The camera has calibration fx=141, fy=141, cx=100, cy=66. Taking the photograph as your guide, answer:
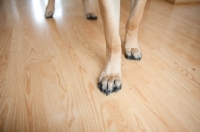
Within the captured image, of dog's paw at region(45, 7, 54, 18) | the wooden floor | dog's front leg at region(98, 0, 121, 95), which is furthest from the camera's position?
dog's paw at region(45, 7, 54, 18)

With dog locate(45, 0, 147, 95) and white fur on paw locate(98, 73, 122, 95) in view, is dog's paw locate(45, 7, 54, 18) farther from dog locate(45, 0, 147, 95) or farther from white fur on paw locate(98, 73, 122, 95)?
white fur on paw locate(98, 73, 122, 95)

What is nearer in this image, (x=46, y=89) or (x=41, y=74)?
(x=46, y=89)

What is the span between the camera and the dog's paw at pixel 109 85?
726mm

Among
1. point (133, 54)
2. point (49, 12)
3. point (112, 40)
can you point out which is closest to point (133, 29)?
point (133, 54)

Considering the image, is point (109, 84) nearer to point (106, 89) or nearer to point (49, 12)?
point (106, 89)

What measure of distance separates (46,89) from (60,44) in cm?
52

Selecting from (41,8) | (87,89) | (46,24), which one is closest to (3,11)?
(41,8)

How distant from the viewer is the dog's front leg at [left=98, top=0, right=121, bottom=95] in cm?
71

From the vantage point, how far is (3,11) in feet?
6.30

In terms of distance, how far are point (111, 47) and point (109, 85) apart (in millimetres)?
208

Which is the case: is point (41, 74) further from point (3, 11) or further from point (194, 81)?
point (3, 11)

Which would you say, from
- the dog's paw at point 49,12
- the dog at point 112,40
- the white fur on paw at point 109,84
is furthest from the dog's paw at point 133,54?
the dog's paw at point 49,12

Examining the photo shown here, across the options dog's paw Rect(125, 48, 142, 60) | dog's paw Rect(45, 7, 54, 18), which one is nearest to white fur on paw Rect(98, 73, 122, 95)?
dog's paw Rect(125, 48, 142, 60)

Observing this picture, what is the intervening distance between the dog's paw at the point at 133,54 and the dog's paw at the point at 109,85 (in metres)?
0.27
